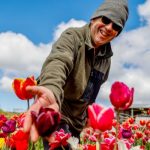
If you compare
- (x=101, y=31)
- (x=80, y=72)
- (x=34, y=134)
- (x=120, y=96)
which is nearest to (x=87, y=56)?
(x=80, y=72)

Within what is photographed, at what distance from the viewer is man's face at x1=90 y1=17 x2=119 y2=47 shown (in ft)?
11.4

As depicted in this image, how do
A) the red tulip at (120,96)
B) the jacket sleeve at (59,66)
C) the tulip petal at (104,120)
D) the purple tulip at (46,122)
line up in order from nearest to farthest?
the purple tulip at (46,122) → the tulip petal at (104,120) → the red tulip at (120,96) → the jacket sleeve at (59,66)

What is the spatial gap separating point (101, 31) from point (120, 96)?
1.69 meters

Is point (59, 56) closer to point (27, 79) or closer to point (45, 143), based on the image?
point (27, 79)

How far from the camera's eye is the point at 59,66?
2.50 m

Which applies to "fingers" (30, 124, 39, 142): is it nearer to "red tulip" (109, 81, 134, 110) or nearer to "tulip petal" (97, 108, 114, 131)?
"tulip petal" (97, 108, 114, 131)

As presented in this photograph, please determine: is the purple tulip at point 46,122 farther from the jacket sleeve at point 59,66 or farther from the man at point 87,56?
the man at point 87,56

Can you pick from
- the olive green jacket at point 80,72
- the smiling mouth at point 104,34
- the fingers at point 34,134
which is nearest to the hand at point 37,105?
the fingers at point 34,134

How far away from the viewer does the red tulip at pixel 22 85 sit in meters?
2.37

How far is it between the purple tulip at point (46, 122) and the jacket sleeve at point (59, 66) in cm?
61

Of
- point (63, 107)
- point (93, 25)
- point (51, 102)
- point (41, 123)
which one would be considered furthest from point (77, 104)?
point (41, 123)

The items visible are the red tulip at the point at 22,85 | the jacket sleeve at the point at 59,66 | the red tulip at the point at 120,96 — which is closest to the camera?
the red tulip at the point at 120,96

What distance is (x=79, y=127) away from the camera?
420cm

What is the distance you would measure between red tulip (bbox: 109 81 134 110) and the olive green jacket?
3.28ft
